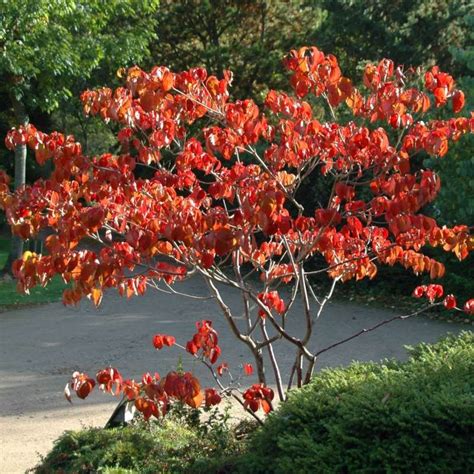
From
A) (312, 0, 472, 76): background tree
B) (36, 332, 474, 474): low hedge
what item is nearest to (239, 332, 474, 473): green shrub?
(36, 332, 474, 474): low hedge

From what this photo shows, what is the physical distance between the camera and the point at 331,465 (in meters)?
3.61

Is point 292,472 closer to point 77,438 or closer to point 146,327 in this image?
point 77,438

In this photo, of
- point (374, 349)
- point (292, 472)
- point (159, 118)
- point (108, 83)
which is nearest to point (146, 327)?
point (374, 349)

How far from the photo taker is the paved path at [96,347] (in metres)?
6.70

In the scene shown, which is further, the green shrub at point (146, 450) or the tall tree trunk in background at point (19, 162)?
the tall tree trunk in background at point (19, 162)

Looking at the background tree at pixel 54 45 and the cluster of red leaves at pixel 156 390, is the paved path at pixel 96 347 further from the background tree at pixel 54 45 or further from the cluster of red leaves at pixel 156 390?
the background tree at pixel 54 45

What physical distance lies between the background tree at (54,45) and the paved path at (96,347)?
3.84m

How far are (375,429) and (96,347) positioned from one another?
653cm

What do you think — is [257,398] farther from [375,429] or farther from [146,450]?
[375,429]

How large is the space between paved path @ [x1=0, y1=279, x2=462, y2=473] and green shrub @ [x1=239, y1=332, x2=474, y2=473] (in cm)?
242

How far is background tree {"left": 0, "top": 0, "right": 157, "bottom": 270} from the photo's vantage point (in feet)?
42.0

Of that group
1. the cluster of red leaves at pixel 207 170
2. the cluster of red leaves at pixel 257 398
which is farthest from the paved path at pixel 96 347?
the cluster of red leaves at pixel 207 170

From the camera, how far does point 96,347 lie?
383 inches

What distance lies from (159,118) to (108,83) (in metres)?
18.0
